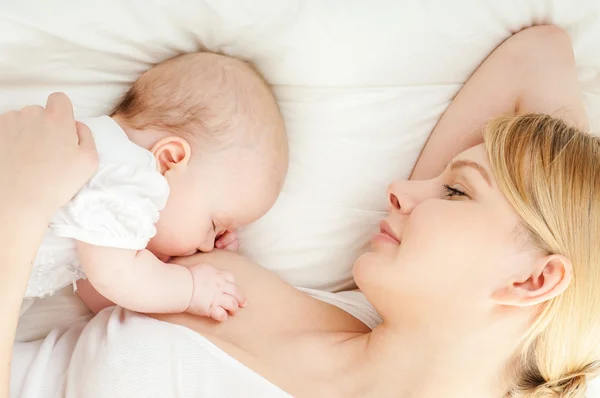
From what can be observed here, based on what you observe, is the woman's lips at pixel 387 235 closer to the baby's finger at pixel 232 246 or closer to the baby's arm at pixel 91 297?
the baby's finger at pixel 232 246

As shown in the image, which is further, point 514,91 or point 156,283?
point 514,91

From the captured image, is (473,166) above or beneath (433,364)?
above

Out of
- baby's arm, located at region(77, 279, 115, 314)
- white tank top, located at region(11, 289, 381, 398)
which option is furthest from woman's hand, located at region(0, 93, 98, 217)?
baby's arm, located at region(77, 279, 115, 314)

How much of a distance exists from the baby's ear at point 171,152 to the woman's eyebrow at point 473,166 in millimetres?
580

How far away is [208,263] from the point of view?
1.56 meters

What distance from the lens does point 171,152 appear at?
1.38 m

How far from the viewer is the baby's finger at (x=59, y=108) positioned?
128 cm

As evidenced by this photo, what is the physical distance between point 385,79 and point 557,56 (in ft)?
1.40

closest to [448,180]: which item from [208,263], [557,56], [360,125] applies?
[360,125]

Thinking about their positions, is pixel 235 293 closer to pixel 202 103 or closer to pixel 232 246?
pixel 232 246

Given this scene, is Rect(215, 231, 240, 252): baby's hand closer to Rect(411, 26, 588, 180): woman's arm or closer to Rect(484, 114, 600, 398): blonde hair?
Rect(411, 26, 588, 180): woman's arm

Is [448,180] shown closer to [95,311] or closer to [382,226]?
[382,226]

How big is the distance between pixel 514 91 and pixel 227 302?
87cm

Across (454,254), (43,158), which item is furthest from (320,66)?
(43,158)
